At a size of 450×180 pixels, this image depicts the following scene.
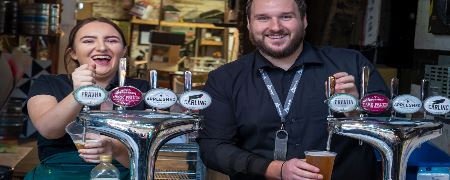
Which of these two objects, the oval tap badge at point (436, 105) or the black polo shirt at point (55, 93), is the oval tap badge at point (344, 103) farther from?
the black polo shirt at point (55, 93)

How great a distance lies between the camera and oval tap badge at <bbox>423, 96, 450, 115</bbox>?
2156 mm

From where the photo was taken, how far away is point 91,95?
2.02 meters

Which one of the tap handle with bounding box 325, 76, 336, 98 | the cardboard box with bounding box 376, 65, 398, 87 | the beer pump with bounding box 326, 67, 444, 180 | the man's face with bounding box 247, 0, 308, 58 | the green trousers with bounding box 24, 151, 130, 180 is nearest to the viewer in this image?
the beer pump with bounding box 326, 67, 444, 180

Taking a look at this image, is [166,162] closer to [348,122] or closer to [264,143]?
[264,143]

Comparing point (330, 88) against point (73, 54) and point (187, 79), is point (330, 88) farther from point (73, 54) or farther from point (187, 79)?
point (73, 54)

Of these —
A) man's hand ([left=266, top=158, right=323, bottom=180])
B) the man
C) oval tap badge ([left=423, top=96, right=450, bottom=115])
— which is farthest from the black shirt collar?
oval tap badge ([left=423, top=96, right=450, bottom=115])

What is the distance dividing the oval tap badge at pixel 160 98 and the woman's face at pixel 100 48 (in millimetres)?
448

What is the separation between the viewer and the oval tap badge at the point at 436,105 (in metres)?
2.16

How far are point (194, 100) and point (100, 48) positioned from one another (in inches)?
19.7

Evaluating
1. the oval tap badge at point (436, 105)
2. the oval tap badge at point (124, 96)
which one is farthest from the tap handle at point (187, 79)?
the oval tap badge at point (436, 105)

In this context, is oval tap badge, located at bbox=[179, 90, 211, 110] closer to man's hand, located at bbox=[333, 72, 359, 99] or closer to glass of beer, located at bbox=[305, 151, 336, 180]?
glass of beer, located at bbox=[305, 151, 336, 180]

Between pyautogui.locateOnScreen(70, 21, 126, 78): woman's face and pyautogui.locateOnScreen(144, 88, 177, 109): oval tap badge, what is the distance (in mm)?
448

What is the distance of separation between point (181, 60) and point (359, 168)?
6696 millimetres

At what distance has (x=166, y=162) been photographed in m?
3.48
